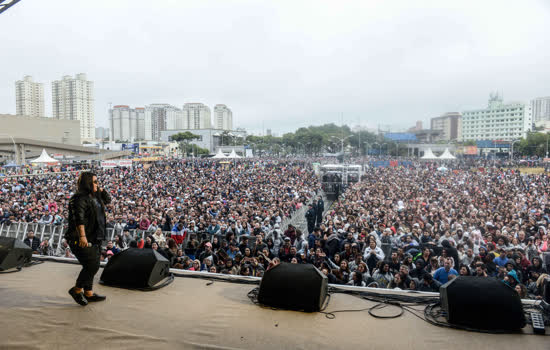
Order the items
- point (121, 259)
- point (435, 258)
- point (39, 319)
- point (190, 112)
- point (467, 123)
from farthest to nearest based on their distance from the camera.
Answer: point (190, 112) < point (467, 123) < point (435, 258) < point (121, 259) < point (39, 319)

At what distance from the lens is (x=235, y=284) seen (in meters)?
3.36

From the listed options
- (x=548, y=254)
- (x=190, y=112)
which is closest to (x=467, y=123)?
(x=190, y=112)

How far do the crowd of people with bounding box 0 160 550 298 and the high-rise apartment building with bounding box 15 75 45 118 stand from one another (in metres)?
77.7

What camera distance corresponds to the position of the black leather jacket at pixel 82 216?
8.93 ft

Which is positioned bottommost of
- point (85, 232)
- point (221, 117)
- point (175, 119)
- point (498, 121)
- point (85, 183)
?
point (85, 232)

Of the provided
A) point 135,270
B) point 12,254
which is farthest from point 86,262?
point 12,254

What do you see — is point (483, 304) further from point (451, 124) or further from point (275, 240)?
point (451, 124)

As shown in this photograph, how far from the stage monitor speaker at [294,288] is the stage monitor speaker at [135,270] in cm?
101

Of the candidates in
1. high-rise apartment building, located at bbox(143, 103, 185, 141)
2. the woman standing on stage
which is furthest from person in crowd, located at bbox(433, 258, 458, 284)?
high-rise apartment building, located at bbox(143, 103, 185, 141)

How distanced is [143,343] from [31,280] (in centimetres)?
184

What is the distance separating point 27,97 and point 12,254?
95879mm

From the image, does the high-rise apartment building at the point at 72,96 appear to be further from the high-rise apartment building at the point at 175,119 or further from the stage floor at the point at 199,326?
the stage floor at the point at 199,326

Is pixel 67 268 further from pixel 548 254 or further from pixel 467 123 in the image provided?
pixel 467 123

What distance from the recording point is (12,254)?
12.0ft
